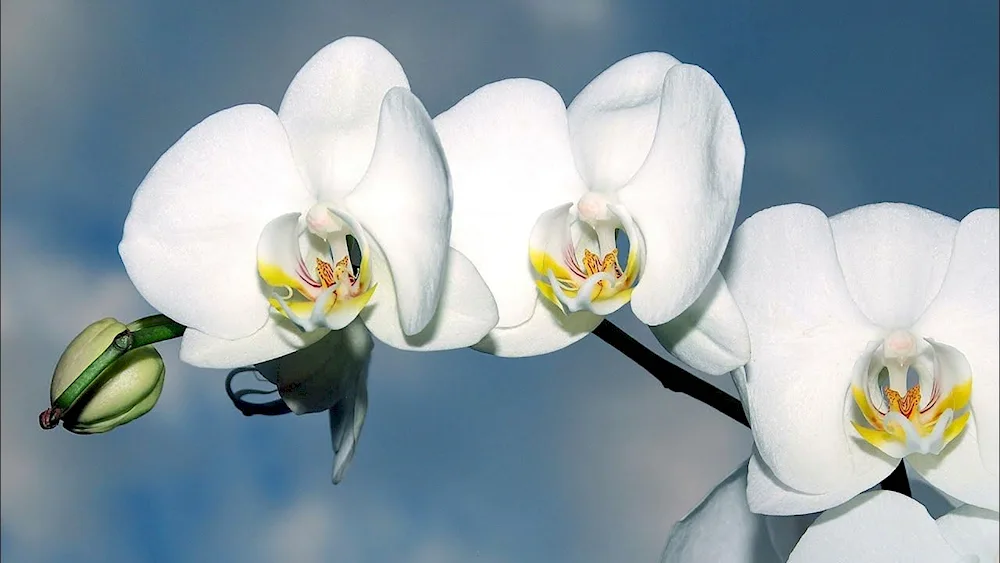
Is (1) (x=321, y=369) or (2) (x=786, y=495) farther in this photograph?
(1) (x=321, y=369)

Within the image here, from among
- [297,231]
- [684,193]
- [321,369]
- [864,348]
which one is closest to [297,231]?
[297,231]

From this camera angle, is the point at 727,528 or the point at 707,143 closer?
the point at 707,143

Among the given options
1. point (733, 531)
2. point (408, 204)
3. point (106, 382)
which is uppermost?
point (408, 204)

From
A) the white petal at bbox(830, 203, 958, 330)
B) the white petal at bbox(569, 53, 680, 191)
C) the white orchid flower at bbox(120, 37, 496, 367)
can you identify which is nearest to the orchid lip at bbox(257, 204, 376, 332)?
the white orchid flower at bbox(120, 37, 496, 367)

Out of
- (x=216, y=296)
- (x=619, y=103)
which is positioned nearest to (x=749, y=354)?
(x=619, y=103)

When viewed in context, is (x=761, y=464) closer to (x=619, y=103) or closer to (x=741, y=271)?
(x=741, y=271)

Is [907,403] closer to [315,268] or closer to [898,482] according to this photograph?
[898,482]
